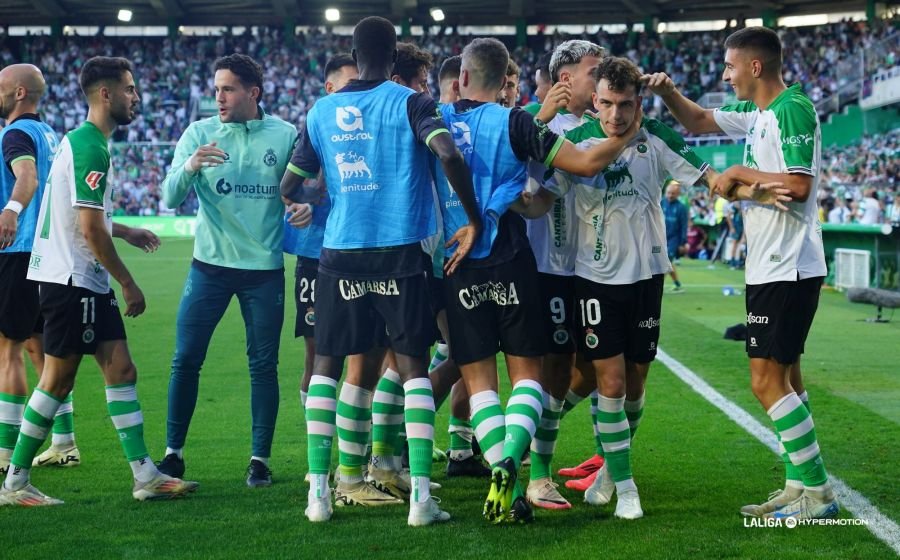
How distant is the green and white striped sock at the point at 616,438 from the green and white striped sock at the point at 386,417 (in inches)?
44.6

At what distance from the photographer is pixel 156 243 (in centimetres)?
664

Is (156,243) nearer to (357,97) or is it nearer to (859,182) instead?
(357,97)

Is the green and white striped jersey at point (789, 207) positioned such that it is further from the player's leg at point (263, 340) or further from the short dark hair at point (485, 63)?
the player's leg at point (263, 340)

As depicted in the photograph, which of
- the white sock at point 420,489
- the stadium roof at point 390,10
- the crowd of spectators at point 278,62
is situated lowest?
the white sock at point 420,489

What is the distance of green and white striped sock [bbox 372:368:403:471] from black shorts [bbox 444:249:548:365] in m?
0.67

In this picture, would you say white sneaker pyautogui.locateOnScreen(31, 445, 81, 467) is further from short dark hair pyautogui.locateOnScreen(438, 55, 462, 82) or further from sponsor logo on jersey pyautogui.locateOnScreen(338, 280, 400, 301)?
short dark hair pyautogui.locateOnScreen(438, 55, 462, 82)

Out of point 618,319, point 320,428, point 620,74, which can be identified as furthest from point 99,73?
point 618,319

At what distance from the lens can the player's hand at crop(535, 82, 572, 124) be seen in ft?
Answer: 17.7

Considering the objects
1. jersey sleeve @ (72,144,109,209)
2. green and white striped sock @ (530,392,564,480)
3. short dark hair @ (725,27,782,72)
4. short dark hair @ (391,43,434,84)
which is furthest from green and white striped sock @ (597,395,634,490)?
jersey sleeve @ (72,144,109,209)

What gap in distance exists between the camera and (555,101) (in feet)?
17.7

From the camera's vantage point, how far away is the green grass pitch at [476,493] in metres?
4.82

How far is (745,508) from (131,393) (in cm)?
325

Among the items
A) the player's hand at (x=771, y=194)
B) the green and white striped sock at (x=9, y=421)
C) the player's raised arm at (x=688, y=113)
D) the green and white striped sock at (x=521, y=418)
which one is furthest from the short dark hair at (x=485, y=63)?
the green and white striped sock at (x=9, y=421)

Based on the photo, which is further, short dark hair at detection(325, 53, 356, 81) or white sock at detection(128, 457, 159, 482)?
short dark hair at detection(325, 53, 356, 81)
